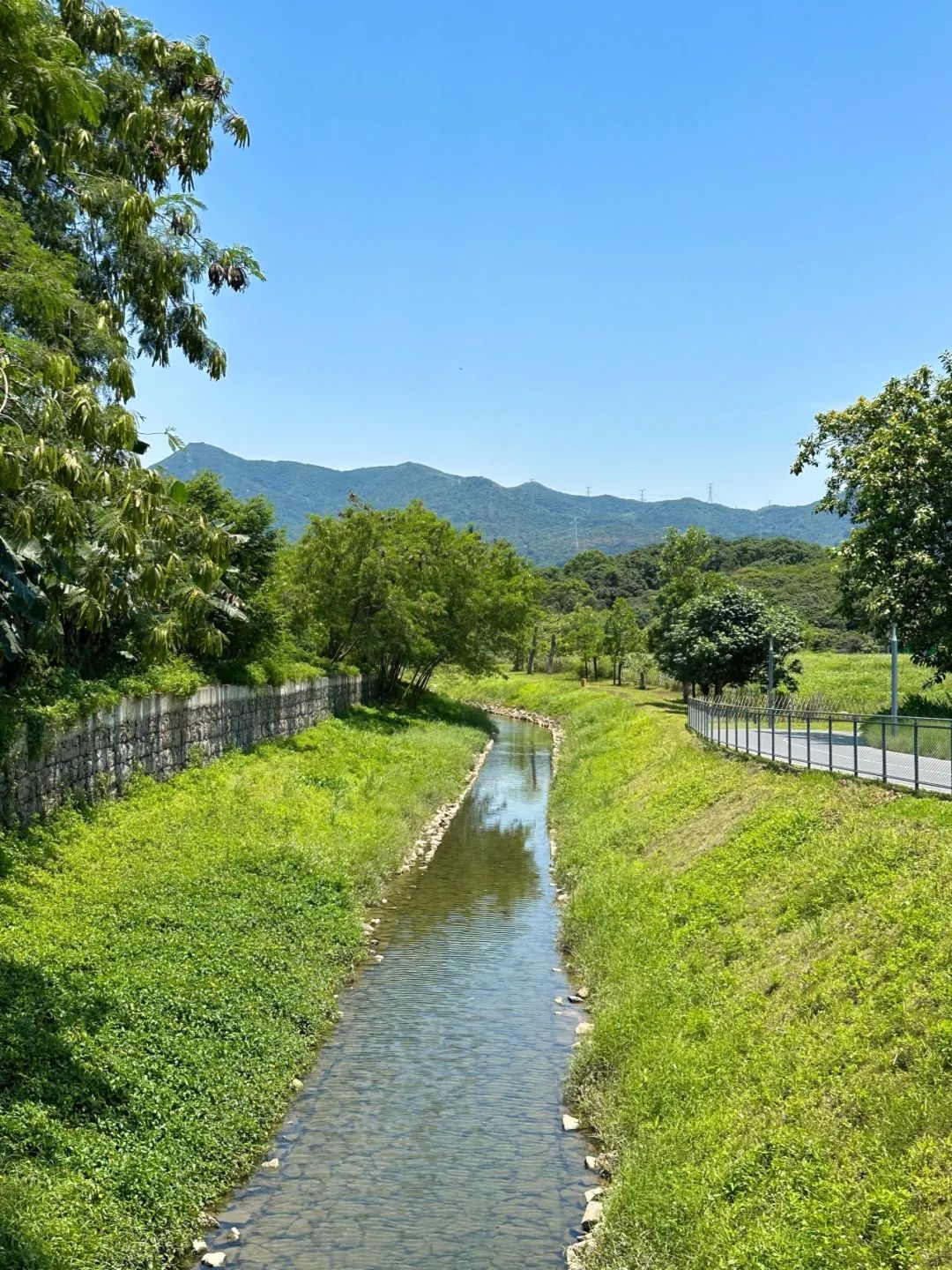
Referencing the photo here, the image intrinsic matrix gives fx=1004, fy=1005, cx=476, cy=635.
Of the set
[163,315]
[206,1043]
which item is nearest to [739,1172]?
[206,1043]

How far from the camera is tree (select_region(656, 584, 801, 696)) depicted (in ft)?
157

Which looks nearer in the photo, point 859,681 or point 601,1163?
point 601,1163

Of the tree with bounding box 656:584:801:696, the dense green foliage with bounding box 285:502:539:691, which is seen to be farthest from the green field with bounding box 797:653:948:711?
the dense green foliage with bounding box 285:502:539:691

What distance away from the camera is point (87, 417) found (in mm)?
9625

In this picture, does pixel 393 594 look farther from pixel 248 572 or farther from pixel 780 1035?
pixel 780 1035

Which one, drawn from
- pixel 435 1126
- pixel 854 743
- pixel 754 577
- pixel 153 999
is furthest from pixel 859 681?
pixel 754 577

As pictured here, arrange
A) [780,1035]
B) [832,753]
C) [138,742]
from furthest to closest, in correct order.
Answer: [138,742]
[832,753]
[780,1035]

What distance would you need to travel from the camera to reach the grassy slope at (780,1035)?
8.04 meters

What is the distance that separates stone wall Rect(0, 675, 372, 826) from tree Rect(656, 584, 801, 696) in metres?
22.1

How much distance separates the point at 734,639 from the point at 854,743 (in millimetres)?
28717

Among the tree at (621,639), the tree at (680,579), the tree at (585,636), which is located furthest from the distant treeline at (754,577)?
the tree at (680,579)

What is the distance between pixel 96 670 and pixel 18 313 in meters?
Result: 11.8

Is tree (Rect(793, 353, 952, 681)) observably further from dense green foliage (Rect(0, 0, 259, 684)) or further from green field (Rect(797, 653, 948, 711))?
dense green foliage (Rect(0, 0, 259, 684))

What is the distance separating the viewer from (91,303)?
15.0 m
